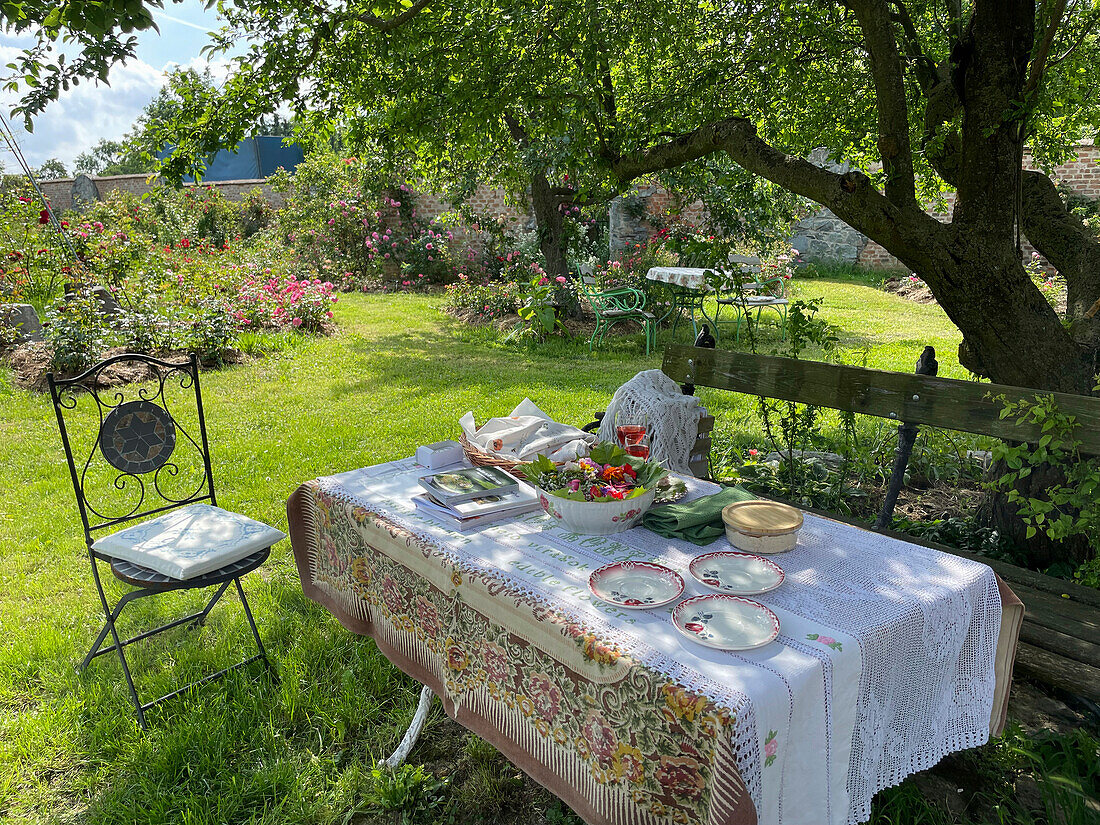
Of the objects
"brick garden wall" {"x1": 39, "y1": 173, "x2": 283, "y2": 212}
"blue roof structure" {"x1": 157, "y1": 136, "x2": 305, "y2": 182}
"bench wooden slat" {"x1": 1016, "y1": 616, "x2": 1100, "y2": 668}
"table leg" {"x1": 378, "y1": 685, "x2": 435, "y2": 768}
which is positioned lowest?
"table leg" {"x1": 378, "y1": 685, "x2": 435, "y2": 768}

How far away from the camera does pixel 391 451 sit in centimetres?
497

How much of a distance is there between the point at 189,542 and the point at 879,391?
284 centimetres

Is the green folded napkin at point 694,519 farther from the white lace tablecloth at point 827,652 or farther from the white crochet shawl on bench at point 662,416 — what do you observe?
the white crochet shawl on bench at point 662,416

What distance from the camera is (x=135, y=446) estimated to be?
2.86 m

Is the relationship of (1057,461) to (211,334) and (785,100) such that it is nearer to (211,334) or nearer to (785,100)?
(785,100)

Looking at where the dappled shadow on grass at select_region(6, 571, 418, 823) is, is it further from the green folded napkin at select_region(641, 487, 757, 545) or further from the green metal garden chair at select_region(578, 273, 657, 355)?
the green metal garden chair at select_region(578, 273, 657, 355)

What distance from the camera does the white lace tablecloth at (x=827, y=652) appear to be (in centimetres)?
135

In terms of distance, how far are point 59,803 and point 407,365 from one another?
5494 mm

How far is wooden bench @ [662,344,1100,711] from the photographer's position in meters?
2.20

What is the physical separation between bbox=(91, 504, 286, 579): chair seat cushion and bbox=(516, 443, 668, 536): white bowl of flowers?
1204mm

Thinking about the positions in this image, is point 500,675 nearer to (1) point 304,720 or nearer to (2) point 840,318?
(1) point 304,720

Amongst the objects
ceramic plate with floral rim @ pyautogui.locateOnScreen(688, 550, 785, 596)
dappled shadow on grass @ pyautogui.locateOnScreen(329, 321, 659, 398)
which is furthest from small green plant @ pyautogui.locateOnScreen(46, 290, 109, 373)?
ceramic plate with floral rim @ pyautogui.locateOnScreen(688, 550, 785, 596)

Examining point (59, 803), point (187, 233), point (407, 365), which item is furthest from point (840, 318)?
point (187, 233)

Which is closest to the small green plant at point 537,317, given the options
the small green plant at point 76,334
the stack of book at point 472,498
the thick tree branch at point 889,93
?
the small green plant at point 76,334
